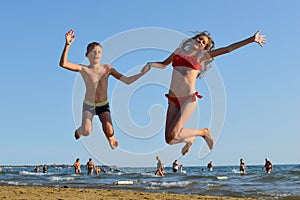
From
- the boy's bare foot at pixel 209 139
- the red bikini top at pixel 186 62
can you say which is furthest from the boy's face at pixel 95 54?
the boy's bare foot at pixel 209 139

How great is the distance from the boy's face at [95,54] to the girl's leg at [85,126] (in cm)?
54

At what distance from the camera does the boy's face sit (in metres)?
4.45

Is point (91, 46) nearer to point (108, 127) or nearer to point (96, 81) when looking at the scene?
point (96, 81)

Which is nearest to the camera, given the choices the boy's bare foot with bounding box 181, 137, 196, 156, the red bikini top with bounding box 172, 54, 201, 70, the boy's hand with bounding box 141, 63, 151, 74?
the boy's hand with bounding box 141, 63, 151, 74

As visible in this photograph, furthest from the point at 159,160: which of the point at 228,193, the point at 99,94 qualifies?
the point at 228,193

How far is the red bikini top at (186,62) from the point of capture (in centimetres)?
520

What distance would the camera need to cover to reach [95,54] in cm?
451

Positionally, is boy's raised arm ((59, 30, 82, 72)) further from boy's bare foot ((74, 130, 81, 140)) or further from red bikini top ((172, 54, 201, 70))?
red bikini top ((172, 54, 201, 70))

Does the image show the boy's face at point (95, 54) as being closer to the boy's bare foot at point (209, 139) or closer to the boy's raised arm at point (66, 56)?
the boy's raised arm at point (66, 56)

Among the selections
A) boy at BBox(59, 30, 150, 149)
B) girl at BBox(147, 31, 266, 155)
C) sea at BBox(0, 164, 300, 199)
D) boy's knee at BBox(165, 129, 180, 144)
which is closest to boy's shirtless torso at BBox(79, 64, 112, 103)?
boy at BBox(59, 30, 150, 149)

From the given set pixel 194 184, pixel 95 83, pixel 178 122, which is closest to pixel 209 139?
pixel 178 122

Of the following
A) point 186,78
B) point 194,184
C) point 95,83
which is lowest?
point 194,184

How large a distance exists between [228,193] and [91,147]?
23.8 metres

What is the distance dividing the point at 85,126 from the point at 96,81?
Answer: 0.46 meters
